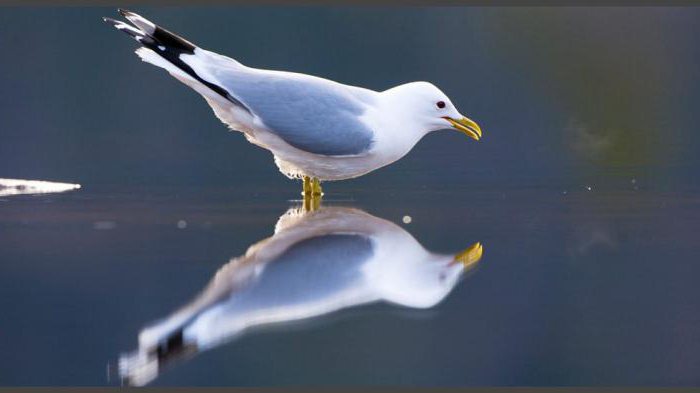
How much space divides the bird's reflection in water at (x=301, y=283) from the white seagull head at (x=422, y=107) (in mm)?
1005

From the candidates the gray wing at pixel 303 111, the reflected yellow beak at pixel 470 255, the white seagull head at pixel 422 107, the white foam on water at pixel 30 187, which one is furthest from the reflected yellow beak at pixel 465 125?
the white foam on water at pixel 30 187

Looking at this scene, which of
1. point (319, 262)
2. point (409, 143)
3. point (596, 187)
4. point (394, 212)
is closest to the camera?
point (319, 262)

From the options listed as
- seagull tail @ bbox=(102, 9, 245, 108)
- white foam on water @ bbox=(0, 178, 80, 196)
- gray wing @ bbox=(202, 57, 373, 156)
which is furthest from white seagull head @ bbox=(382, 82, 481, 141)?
white foam on water @ bbox=(0, 178, 80, 196)

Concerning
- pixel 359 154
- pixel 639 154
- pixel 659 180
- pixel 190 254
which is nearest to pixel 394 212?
pixel 359 154

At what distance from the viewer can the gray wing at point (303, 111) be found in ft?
19.7

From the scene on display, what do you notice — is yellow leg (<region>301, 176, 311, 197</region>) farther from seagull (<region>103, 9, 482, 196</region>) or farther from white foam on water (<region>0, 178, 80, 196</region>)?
white foam on water (<region>0, 178, 80, 196</region>)

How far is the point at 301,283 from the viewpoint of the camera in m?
4.21

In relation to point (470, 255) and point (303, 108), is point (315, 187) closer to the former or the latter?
point (303, 108)

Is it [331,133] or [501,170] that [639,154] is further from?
[331,133]

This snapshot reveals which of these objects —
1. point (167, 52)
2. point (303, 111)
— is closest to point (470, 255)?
point (303, 111)

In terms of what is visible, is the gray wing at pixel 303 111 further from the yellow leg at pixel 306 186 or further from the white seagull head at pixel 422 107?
the yellow leg at pixel 306 186

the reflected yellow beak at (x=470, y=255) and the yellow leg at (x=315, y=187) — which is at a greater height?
the yellow leg at (x=315, y=187)

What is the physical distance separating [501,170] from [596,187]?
0.79 m

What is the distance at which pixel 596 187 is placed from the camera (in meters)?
6.77
